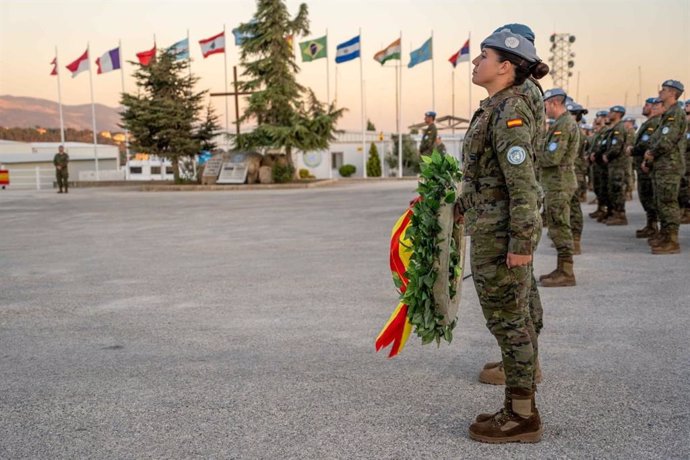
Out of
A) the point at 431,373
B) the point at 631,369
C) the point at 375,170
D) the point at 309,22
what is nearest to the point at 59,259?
the point at 431,373

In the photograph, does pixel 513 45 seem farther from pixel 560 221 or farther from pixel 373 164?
pixel 373 164

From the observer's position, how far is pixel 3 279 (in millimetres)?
8484

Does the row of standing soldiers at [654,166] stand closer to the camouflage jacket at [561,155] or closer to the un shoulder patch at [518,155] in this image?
the camouflage jacket at [561,155]

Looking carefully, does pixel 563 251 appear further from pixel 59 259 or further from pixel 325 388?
pixel 59 259

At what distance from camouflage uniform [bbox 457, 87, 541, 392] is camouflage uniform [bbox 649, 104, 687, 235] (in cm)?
658

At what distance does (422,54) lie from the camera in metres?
40.7

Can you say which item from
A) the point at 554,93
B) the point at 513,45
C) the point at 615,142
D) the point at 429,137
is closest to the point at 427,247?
the point at 513,45

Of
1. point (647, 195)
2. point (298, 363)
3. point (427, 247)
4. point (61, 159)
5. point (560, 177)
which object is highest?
point (61, 159)

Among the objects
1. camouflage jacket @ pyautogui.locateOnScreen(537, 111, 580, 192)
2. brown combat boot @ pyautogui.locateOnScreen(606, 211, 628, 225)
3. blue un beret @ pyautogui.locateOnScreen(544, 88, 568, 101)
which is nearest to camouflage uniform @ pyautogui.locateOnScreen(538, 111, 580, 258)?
camouflage jacket @ pyautogui.locateOnScreen(537, 111, 580, 192)

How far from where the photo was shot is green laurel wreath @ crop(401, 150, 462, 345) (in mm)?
3576

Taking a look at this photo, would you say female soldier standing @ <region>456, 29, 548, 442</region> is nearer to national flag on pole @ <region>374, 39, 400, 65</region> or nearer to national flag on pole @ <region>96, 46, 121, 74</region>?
national flag on pole @ <region>374, 39, 400, 65</region>

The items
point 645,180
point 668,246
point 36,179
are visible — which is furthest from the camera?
point 36,179

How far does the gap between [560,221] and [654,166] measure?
2844 millimetres

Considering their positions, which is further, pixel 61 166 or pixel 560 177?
pixel 61 166
